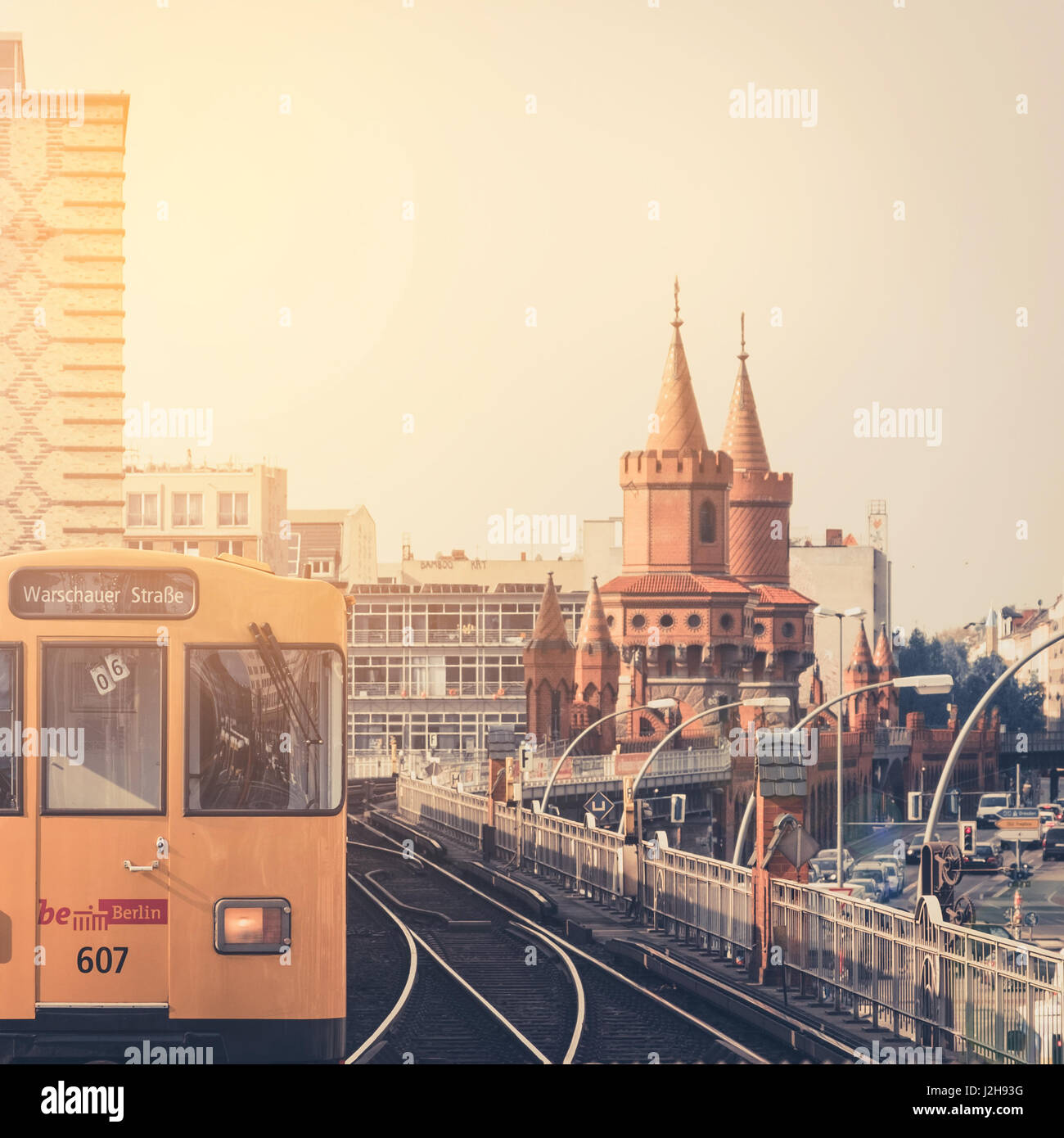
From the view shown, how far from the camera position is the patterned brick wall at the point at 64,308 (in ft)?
130

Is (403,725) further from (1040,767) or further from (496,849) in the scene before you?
(496,849)

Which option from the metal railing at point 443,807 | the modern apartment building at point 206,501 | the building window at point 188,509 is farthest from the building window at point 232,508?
the metal railing at point 443,807

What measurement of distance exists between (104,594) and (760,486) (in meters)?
100

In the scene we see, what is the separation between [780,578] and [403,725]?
1033 inches

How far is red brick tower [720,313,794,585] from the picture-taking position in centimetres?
10750

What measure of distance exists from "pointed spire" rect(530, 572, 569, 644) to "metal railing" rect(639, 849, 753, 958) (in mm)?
59328

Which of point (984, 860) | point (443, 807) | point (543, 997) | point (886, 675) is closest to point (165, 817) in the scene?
point (543, 997)

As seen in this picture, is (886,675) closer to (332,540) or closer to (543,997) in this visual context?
(332,540)

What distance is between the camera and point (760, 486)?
4313 inches

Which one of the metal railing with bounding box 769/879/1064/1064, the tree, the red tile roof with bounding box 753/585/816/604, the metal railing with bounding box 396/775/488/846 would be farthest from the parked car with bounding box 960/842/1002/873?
the tree

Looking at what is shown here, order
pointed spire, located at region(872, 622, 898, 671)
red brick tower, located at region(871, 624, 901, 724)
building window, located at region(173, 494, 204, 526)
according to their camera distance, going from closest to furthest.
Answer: building window, located at region(173, 494, 204, 526), red brick tower, located at region(871, 624, 901, 724), pointed spire, located at region(872, 622, 898, 671)

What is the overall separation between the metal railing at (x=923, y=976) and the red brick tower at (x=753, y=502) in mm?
87030

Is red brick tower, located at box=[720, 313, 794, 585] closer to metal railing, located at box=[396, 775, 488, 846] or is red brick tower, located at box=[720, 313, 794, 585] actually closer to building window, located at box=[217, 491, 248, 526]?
building window, located at box=[217, 491, 248, 526]
